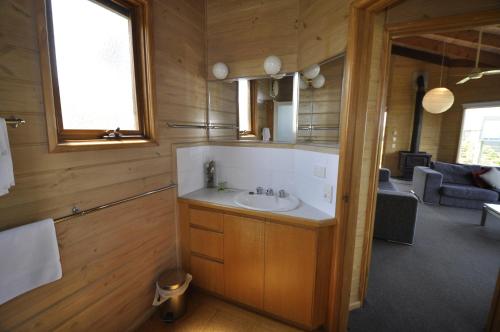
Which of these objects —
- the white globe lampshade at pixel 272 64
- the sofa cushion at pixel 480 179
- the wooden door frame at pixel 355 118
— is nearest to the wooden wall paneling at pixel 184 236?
the wooden door frame at pixel 355 118

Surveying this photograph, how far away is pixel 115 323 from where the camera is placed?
57.3 inches

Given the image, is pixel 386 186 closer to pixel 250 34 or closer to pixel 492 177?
pixel 492 177

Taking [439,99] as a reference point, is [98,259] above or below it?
below

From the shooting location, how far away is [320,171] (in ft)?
5.24

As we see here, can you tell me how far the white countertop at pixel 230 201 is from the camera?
1480 millimetres

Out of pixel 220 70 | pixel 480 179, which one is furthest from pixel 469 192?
pixel 220 70

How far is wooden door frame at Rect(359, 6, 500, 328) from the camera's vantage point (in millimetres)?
1233

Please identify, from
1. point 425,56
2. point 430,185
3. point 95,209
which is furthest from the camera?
point 425,56

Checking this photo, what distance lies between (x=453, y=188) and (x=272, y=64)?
4324 millimetres

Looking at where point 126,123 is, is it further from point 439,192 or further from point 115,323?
point 439,192

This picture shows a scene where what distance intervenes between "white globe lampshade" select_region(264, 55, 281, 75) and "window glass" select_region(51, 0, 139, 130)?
105 cm

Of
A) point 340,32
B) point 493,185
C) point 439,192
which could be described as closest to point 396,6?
point 340,32

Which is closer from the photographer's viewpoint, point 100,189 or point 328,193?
point 100,189

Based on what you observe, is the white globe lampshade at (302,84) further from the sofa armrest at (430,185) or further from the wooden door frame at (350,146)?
the sofa armrest at (430,185)
